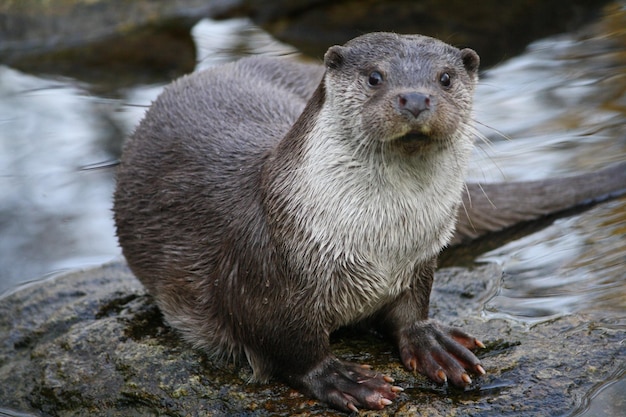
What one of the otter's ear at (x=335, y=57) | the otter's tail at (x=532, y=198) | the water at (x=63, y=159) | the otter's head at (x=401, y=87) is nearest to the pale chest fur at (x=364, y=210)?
the otter's head at (x=401, y=87)

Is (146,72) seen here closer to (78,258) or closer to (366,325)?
(78,258)

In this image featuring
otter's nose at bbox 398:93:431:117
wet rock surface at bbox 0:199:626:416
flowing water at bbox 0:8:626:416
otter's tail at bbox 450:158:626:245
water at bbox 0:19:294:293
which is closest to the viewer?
otter's nose at bbox 398:93:431:117

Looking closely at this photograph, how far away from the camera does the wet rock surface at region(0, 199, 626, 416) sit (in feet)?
10.4

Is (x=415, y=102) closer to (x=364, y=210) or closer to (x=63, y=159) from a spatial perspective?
(x=364, y=210)

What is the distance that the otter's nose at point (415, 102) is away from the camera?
9.34 ft

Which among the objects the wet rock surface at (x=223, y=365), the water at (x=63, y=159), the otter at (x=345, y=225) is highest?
the otter at (x=345, y=225)

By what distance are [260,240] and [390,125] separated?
2.23 feet

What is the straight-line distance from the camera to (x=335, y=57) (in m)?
3.19

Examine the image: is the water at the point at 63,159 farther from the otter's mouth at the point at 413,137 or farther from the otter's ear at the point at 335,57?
the otter's mouth at the point at 413,137

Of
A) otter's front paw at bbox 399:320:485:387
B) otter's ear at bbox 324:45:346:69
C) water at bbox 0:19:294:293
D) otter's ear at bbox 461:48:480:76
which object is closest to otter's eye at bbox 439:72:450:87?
otter's ear at bbox 461:48:480:76

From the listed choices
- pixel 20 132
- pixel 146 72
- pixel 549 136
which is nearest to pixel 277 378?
pixel 549 136

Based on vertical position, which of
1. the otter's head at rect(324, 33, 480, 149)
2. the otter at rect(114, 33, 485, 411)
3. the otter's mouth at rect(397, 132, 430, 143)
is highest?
the otter's head at rect(324, 33, 480, 149)

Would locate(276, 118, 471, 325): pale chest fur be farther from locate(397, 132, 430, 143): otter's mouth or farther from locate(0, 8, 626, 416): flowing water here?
locate(0, 8, 626, 416): flowing water

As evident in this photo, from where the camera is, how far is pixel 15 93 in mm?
7398
